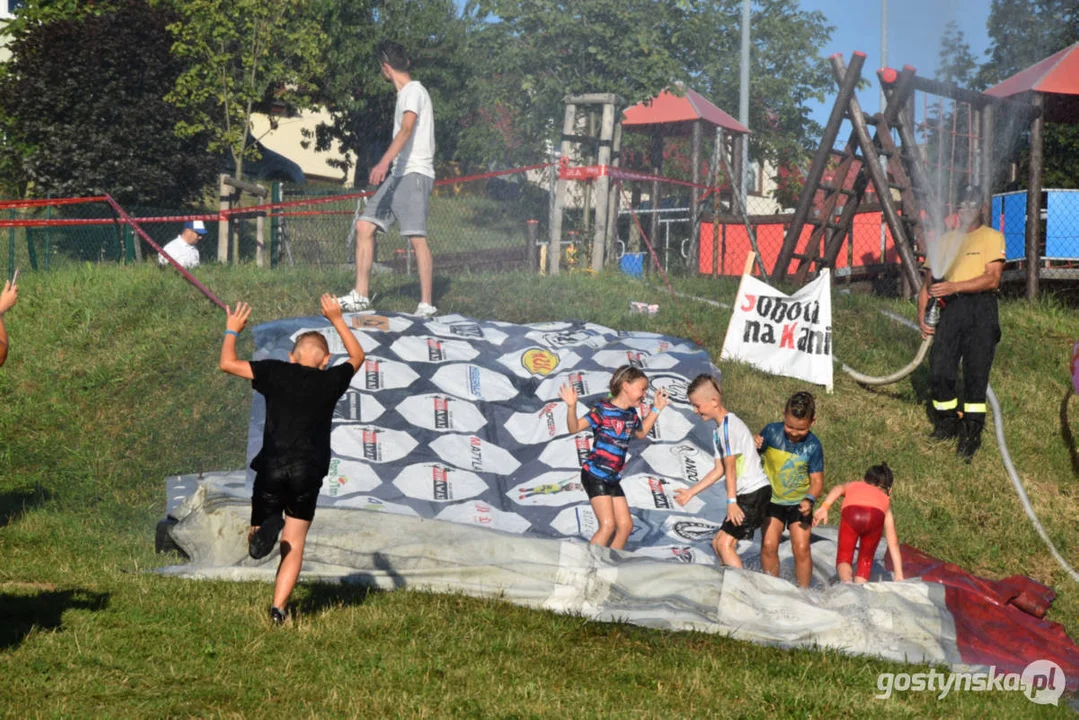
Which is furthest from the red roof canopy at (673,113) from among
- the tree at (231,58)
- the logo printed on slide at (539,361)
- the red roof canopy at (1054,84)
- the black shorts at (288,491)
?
the black shorts at (288,491)

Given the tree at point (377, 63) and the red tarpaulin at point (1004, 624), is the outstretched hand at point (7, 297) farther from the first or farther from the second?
the tree at point (377, 63)

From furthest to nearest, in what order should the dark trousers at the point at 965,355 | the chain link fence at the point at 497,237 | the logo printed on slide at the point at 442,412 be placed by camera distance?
the chain link fence at the point at 497,237
the dark trousers at the point at 965,355
the logo printed on slide at the point at 442,412

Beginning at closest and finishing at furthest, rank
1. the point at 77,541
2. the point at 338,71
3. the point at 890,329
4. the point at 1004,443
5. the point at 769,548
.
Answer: the point at 769,548, the point at 77,541, the point at 1004,443, the point at 890,329, the point at 338,71

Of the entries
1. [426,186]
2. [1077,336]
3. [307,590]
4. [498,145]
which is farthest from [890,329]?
[498,145]

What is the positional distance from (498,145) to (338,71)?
778 cm

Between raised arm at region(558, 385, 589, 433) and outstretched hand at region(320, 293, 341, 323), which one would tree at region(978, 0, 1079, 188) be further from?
outstretched hand at region(320, 293, 341, 323)

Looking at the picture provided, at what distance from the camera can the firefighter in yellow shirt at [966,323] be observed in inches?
409

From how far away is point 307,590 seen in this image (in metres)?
6.75

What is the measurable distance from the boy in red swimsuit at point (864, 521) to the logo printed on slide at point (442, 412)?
3.68m

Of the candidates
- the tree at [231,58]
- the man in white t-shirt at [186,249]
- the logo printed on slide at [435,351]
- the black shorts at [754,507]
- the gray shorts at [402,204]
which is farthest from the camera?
the tree at [231,58]

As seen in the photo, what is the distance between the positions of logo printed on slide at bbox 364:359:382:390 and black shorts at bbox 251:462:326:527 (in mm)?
4269

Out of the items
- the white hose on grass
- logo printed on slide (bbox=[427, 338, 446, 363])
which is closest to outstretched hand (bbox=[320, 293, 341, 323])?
logo printed on slide (bbox=[427, 338, 446, 363])

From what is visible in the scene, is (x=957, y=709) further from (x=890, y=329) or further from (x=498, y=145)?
(x=498, y=145)

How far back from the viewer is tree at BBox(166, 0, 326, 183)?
2567 cm
